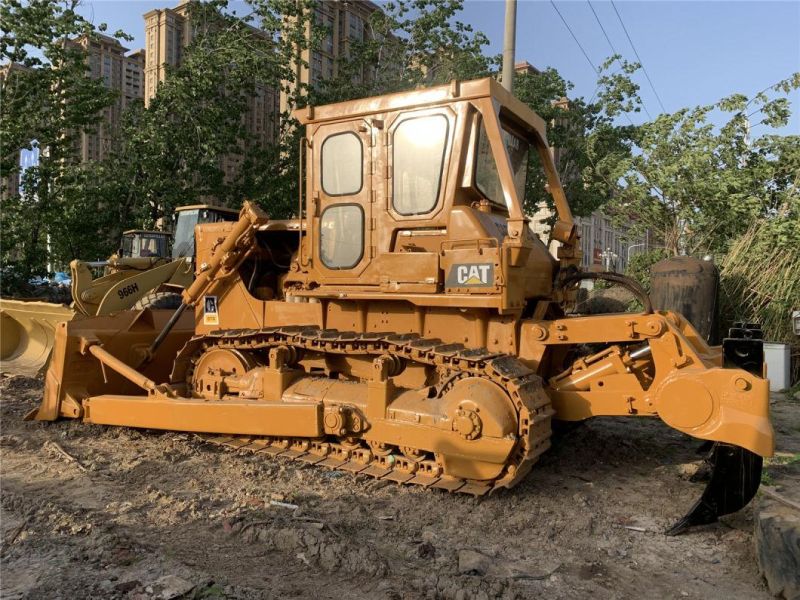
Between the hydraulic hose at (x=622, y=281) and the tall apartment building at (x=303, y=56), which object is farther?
the tall apartment building at (x=303, y=56)

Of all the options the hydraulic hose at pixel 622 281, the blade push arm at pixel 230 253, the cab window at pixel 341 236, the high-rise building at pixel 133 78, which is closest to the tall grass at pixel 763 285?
the hydraulic hose at pixel 622 281

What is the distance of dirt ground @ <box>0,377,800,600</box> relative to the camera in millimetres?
3232

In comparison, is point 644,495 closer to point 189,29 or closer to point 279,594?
point 279,594

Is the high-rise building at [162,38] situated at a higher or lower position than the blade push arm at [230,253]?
higher

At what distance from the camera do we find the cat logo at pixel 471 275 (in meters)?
4.40

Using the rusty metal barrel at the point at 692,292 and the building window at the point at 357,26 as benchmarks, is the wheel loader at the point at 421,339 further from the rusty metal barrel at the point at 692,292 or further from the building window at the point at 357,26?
the building window at the point at 357,26

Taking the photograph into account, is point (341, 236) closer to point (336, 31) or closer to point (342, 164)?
point (342, 164)

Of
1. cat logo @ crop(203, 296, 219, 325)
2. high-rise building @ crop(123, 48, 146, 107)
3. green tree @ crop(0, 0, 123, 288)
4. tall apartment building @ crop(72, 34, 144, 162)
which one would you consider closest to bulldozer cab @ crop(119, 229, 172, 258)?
green tree @ crop(0, 0, 123, 288)

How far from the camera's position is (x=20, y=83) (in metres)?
13.0

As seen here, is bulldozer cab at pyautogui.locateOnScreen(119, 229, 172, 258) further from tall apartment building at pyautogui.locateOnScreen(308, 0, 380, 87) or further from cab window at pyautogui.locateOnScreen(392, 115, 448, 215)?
cab window at pyautogui.locateOnScreen(392, 115, 448, 215)

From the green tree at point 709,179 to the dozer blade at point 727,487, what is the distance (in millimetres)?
8721

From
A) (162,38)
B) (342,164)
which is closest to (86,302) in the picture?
(342,164)

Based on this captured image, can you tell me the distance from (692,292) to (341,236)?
20.7 feet

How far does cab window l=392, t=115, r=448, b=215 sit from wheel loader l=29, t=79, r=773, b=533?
0.04ft
